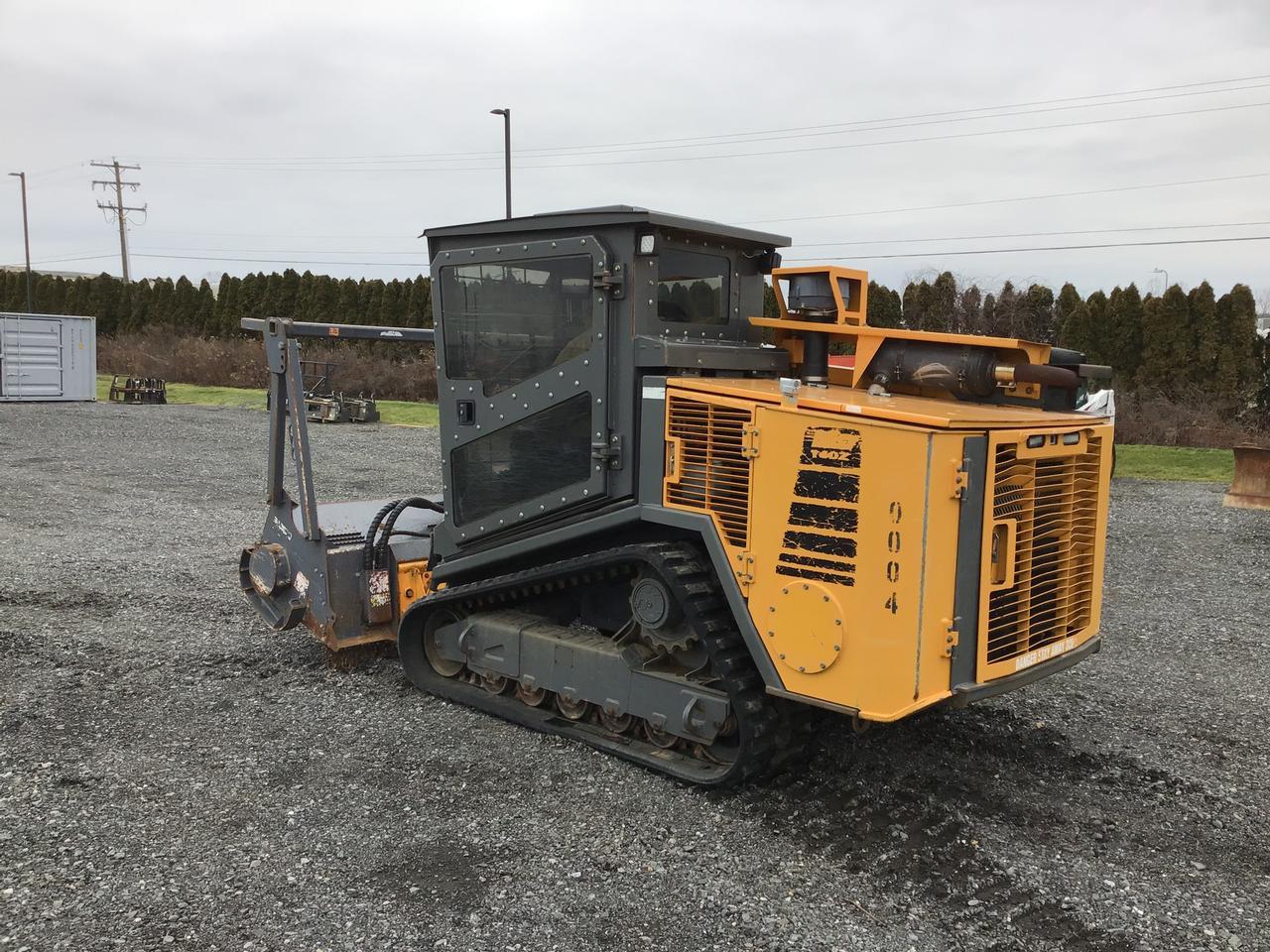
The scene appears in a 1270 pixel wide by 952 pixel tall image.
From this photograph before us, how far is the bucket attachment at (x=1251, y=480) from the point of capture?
41.0ft

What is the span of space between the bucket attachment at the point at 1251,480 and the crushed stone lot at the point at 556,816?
6351mm

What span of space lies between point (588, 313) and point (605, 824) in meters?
2.25

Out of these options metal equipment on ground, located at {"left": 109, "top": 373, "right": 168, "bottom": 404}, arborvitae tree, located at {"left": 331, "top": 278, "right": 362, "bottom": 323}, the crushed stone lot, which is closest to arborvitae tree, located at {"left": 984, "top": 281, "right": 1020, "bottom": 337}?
the crushed stone lot

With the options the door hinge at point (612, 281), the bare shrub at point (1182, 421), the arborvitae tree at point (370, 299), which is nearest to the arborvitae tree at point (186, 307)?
the arborvitae tree at point (370, 299)

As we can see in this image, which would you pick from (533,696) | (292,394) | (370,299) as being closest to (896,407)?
(533,696)

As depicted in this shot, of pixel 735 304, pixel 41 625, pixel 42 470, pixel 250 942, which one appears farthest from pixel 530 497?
pixel 42 470

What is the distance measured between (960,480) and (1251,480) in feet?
35.8

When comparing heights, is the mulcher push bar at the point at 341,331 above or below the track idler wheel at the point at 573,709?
above

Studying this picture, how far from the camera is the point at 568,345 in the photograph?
192 inches

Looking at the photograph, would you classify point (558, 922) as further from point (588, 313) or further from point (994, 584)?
point (588, 313)

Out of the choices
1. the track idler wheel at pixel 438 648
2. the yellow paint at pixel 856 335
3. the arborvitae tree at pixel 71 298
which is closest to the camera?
the yellow paint at pixel 856 335

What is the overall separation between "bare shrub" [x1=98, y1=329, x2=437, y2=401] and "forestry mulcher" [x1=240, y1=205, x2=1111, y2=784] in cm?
2069

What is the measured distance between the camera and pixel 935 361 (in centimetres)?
464

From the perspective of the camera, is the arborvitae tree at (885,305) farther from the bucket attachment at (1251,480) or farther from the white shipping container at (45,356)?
the white shipping container at (45,356)
